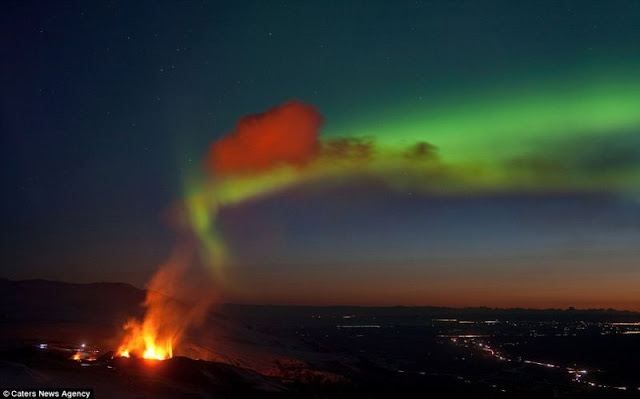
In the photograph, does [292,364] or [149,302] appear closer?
[292,364]

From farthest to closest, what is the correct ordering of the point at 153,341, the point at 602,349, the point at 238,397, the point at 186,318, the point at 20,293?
1. the point at 602,349
2. the point at 20,293
3. the point at 186,318
4. the point at 153,341
5. the point at 238,397

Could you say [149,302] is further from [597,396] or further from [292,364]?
[597,396]

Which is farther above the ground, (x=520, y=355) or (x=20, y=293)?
(x=20, y=293)

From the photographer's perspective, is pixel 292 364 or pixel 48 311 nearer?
pixel 292 364

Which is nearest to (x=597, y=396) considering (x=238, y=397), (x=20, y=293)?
(x=238, y=397)

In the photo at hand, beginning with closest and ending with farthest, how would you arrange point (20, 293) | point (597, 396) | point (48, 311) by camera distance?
point (597, 396), point (48, 311), point (20, 293)

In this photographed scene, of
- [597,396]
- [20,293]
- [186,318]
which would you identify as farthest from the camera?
[20,293]

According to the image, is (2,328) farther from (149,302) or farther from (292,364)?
(149,302)

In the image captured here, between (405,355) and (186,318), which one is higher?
(186,318)

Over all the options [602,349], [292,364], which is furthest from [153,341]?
[602,349]
